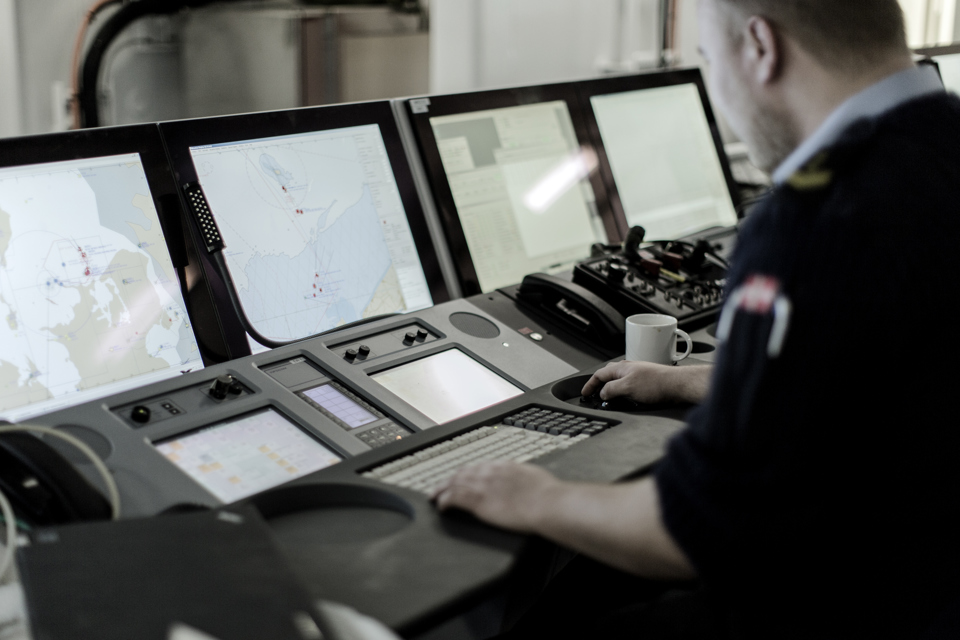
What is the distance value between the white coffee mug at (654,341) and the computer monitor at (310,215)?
48cm

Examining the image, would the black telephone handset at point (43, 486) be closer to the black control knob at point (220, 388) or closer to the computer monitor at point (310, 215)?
the black control knob at point (220, 388)

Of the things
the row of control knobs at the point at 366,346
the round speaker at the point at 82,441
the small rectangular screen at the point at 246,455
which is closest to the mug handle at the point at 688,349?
the row of control knobs at the point at 366,346

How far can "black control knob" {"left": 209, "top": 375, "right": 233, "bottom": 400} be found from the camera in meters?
1.22

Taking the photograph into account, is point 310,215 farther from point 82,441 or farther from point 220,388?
point 82,441

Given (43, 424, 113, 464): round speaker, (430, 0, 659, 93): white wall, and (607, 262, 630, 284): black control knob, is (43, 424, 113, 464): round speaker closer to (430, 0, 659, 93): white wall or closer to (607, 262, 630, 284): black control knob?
(607, 262, 630, 284): black control knob

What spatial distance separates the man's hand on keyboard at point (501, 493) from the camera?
92 centimetres

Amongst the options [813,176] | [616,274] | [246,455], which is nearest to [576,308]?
[616,274]

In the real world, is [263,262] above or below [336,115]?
below

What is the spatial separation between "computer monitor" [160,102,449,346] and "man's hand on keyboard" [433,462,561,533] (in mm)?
650

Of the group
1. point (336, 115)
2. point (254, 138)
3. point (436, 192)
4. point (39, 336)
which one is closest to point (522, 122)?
point (436, 192)

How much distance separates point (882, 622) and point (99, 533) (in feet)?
2.60

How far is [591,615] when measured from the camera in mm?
1443

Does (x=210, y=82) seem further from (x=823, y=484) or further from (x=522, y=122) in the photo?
(x=823, y=484)

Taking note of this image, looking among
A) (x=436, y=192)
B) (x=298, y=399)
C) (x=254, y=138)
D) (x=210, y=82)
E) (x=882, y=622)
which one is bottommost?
(x=882, y=622)
